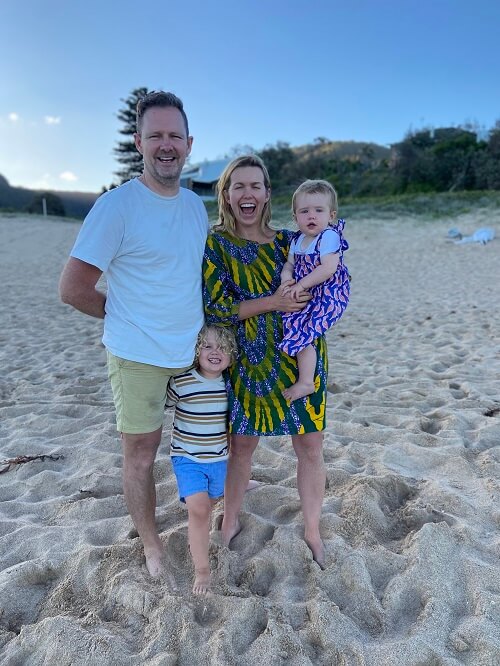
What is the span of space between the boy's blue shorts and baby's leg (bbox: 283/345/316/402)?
0.43 meters

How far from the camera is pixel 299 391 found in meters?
2.27

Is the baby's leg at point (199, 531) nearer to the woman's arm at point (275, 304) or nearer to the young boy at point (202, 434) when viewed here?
the young boy at point (202, 434)

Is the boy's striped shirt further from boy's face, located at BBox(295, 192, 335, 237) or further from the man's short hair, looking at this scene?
the man's short hair

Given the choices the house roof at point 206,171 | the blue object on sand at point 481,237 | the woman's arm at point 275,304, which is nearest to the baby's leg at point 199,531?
the woman's arm at point 275,304

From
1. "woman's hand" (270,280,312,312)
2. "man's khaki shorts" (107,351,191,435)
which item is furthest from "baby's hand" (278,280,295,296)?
"man's khaki shorts" (107,351,191,435)

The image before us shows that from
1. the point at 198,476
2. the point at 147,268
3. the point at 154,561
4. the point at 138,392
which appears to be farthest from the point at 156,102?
the point at 154,561

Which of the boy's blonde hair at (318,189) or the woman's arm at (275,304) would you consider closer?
the woman's arm at (275,304)

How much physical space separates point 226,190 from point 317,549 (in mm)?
1632

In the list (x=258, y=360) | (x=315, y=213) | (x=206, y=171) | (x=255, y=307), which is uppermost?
(x=206, y=171)

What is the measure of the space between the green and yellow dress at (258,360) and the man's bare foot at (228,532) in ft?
1.88

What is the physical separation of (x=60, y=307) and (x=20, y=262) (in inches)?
336

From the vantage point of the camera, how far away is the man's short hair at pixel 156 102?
84.5 inches

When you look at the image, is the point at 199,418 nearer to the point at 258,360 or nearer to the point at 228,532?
the point at 258,360

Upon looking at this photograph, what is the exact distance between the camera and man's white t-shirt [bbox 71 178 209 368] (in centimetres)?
207
